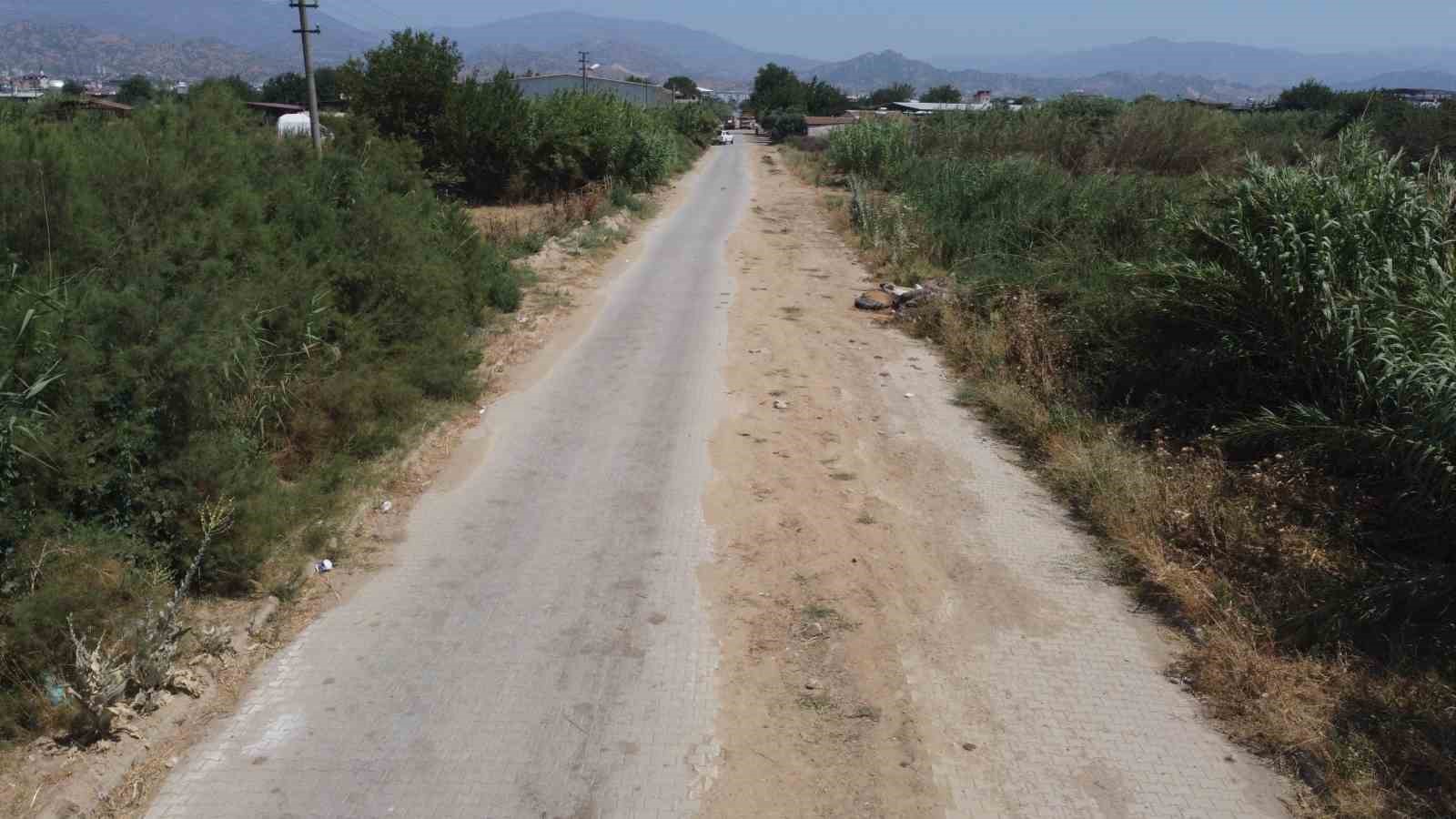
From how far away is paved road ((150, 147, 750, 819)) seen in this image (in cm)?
430

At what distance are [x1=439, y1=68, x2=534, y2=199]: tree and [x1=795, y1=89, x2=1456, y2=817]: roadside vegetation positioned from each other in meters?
16.3

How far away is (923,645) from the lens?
18.3ft

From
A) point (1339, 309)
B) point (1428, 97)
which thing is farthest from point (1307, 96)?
point (1339, 309)

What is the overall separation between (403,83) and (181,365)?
2206 cm

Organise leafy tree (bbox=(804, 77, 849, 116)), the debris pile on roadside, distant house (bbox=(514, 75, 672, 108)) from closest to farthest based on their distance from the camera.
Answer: the debris pile on roadside < distant house (bbox=(514, 75, 672, 108)) < leafy tree (bbox=(804, 77, 849, 116))

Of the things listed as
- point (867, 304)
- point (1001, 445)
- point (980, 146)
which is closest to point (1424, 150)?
point (980, 146)

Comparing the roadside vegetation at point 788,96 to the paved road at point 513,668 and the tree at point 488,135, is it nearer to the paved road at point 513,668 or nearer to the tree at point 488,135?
the tree at point 488,135

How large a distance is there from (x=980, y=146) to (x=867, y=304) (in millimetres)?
17397

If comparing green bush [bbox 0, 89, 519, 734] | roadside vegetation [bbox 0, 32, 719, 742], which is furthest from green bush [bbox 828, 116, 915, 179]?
green bush [bbox 0, 89, 519, 734]

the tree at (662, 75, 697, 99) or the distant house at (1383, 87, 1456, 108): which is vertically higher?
the tree at (662, 75, 697, 99)

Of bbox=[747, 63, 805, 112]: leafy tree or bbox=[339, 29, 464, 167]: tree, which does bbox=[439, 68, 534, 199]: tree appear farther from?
bbox=[747, 63, 805, 112]: leafy tree

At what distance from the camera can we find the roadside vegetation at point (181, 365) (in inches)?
184

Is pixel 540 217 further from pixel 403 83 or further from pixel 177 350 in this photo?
pixel 177 350

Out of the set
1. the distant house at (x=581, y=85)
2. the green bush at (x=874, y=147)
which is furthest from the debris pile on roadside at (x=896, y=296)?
the distant house at (x=581, y=85)
